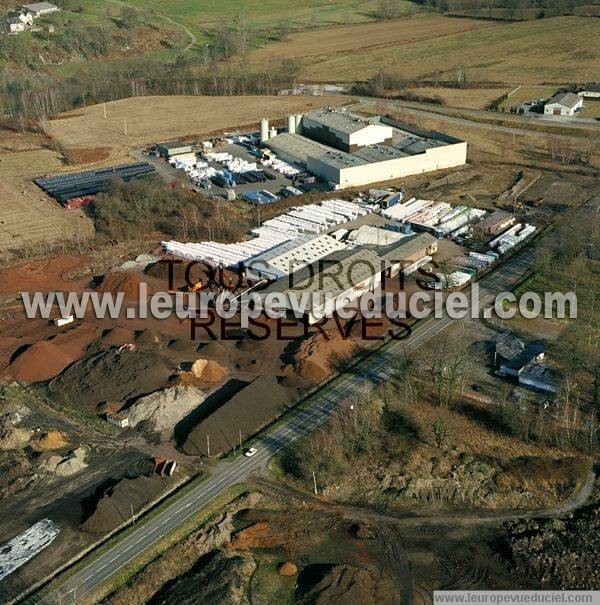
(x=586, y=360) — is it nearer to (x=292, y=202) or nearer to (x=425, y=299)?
(x=425, y=299)

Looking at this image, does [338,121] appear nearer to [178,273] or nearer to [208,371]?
[178,273]

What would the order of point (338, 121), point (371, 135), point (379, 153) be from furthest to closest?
point (338, 121) → point (371, 135) → point (379, 153)

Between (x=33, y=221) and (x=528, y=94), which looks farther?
(x=528, y=94)

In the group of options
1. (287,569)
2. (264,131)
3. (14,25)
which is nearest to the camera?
(287,569)

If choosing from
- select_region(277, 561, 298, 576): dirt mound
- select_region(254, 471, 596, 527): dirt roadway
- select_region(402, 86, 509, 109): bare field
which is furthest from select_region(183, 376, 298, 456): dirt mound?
select_region(402, 86, 509, 109): bare field

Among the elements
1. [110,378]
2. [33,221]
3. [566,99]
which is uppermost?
[566,99]

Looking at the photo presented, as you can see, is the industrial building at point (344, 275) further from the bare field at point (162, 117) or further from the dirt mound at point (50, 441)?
the bare field at point (162, 117)

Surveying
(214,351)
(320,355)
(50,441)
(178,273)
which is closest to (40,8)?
(178,273)
